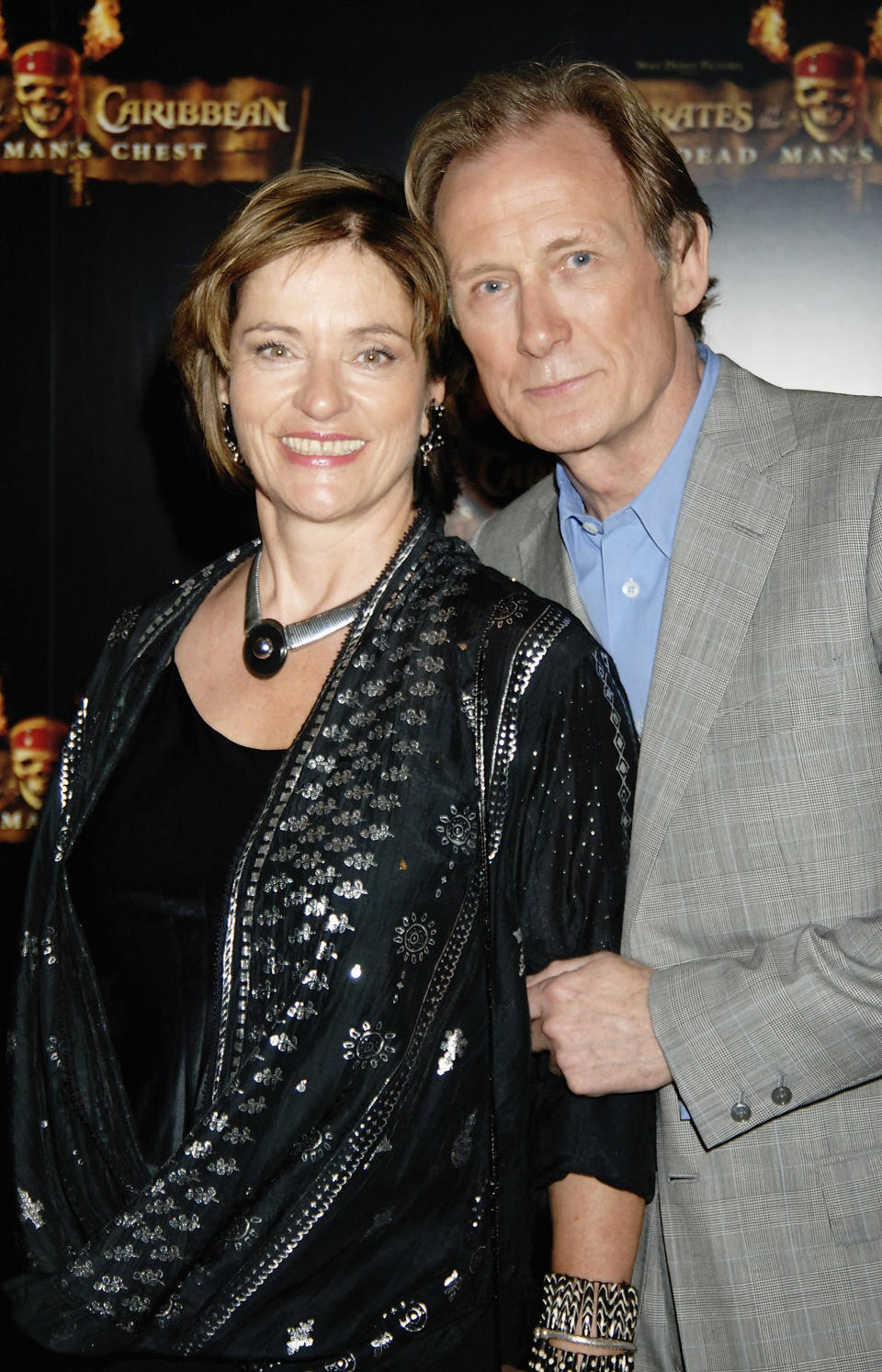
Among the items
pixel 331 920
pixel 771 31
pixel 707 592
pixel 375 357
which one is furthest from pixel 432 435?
pixel 771 31

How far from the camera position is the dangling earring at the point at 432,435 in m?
1.68

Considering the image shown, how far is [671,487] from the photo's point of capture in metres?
1.74

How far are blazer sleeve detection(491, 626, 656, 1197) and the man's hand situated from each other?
0.02 meters

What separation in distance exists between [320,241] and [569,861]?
774 mm

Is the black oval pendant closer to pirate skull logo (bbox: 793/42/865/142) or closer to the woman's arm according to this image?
the woman's arm

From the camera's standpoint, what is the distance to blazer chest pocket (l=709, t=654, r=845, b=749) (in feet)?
4.87

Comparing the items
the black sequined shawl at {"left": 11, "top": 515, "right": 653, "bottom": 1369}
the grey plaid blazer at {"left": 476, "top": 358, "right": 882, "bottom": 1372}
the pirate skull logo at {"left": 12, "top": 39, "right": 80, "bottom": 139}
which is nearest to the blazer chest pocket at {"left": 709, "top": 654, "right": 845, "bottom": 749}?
the grey plaid blazer at {"left": 476, "top": 358, "right": 882, "bottom": 1372}

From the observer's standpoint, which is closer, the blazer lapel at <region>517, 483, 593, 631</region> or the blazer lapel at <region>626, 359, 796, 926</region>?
the blazer lapel at <region>626, 359, 796, 926</region>

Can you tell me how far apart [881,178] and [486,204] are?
1225 millimetres

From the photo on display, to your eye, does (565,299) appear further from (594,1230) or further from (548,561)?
(594,1230)

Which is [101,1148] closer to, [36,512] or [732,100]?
[36,512]

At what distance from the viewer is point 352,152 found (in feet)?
8.51

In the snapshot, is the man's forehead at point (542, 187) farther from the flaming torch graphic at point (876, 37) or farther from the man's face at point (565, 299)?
the flaming torch graphic at point (876, 37)

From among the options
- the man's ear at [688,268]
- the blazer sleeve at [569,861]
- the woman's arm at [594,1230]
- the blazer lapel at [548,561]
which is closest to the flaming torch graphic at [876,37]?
the man's ear at [688,268]
